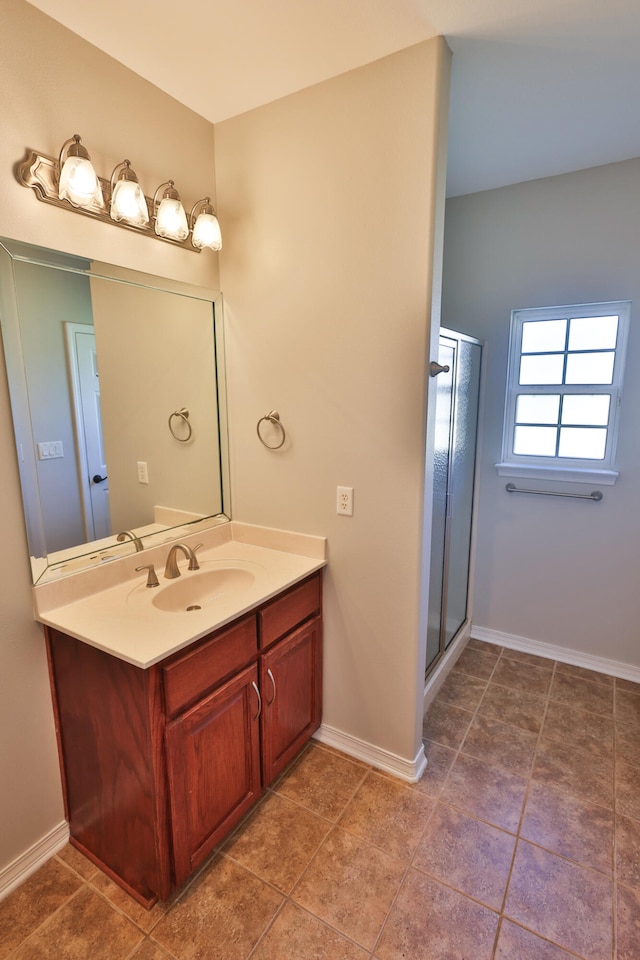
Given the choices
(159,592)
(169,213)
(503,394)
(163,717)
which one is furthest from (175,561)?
(503,394)

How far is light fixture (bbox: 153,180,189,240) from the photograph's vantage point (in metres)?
1.67

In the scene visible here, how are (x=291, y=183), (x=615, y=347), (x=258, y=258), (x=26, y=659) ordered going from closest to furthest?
(x=26, y=659) < (x=291, y=183) < (x=258, y=258) < (x=615, y=347)

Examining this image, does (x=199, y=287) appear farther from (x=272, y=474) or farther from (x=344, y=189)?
(x=272, y=474)

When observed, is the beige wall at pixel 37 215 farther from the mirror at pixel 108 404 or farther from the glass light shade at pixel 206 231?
the glass light shade at pixel 206 231

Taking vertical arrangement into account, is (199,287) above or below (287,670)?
above

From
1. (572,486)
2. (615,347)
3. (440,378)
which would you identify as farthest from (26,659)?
(615,347)

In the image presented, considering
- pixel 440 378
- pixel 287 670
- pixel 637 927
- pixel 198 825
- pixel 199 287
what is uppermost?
pixel 199 287

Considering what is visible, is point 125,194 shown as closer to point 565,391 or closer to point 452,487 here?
point 452,487

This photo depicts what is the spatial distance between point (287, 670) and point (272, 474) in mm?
800

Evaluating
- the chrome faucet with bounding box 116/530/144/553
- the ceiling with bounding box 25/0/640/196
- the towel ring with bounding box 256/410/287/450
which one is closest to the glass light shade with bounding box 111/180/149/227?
the ceiling with bounding box 25/0/640/196

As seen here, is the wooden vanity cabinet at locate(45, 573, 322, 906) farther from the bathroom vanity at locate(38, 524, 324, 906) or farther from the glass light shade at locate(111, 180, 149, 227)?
the glass light shade at locate(111, 180, 149, 227)

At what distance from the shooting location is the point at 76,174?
1.37 metres

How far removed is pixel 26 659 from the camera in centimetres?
145

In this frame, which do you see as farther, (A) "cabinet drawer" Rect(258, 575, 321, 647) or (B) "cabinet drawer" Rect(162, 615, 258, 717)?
(A) "cabinet drawer" Rect(258, 575, 321, 647)
